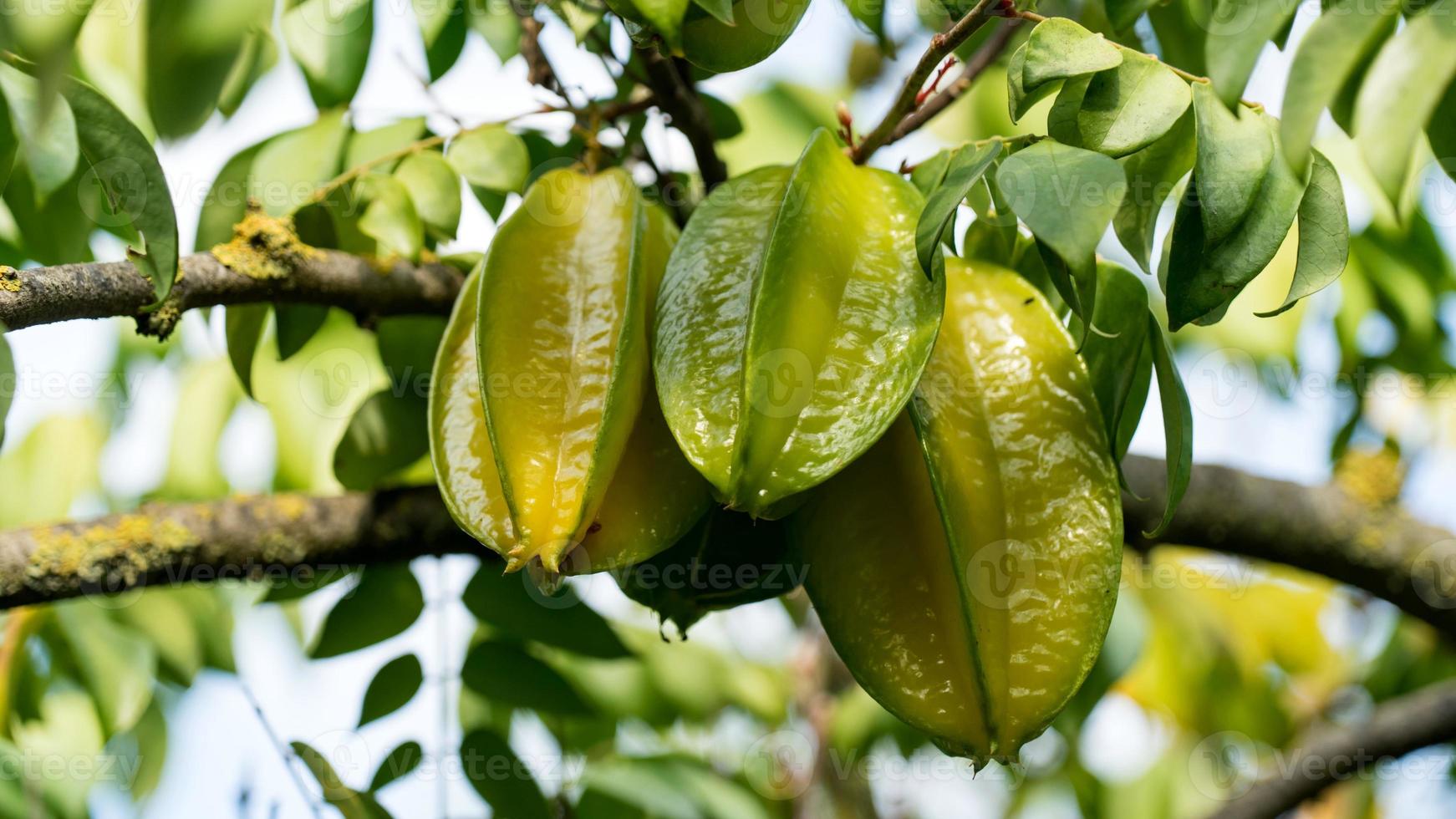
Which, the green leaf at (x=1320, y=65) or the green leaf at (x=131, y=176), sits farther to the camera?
the green leaf at (x=131, y=176)

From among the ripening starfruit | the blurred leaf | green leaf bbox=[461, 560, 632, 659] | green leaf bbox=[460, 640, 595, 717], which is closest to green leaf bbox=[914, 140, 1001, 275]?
the ripening starfruit

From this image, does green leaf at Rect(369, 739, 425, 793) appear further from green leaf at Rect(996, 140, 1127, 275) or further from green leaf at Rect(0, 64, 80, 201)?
green leaf at Rect(996, 140, 1127, 275)

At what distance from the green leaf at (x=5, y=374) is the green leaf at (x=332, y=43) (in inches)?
29.2

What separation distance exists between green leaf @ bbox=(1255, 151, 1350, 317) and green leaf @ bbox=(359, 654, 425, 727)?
3.88 feet

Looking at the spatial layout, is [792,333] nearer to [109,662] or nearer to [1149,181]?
[1149,181]

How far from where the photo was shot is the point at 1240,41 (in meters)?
0.93

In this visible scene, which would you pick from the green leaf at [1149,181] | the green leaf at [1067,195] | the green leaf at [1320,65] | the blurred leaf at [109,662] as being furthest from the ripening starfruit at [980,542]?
the blurred leaf at [109,662]

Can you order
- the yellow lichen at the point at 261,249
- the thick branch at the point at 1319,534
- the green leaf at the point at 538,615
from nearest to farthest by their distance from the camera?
the yellow lichen at the point at 261,249 → the green leaf at the point at 538,615 → the thick branch at the point at 1319,534

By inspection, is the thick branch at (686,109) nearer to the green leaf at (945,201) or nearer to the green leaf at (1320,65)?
the green leaf at (945,201)

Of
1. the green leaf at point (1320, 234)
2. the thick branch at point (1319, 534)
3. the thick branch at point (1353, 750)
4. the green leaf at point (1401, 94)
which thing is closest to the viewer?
the green leaf at point (1401, 94)

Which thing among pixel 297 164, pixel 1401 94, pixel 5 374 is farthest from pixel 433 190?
pixel 1401 94

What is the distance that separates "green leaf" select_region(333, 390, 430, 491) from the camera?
160 cm

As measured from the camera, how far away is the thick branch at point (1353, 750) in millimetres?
2043

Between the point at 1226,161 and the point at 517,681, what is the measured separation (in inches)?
44.4
